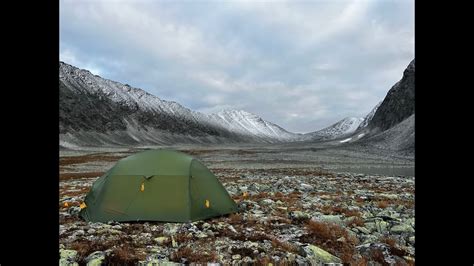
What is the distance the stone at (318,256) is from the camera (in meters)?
7.15

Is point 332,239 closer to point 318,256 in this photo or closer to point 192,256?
point 318,256

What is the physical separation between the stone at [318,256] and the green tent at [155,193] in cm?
421

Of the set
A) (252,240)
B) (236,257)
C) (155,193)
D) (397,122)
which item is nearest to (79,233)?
(155,193)

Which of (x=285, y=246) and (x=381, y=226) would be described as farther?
(x=381, y=226)

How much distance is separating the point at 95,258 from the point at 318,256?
15.9 ft

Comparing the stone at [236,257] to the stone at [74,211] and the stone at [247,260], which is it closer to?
the stone at [247,260]

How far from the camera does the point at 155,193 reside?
10781mm

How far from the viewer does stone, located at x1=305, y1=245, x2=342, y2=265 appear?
7148mm

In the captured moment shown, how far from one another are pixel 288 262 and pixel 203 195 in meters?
4.87

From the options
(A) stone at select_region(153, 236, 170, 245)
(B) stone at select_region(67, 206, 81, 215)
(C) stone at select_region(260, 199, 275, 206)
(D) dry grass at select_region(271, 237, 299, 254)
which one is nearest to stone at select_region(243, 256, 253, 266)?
(D) dry grass at select_region(271, 237, 299, 254)
